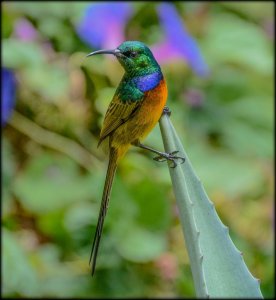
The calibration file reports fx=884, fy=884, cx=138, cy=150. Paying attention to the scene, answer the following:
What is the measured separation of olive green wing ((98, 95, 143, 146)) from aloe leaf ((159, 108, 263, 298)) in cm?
2

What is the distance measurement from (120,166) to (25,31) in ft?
1.50

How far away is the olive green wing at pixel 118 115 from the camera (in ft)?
1.90

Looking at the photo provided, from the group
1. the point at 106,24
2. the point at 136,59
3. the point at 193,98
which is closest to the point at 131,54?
the point at 136,59

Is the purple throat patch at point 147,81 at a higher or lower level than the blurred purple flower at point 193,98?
higher

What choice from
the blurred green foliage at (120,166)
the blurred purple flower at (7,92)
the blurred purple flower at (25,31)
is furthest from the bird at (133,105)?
the blurred purple flower at (25,31)

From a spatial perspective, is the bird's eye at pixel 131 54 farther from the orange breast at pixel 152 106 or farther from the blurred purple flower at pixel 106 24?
the blurred purple flower at pixel 106 24

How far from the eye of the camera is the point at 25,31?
199 centimetres

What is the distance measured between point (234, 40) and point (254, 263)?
706mm

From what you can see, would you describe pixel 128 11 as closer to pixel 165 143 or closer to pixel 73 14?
pixel 73 14

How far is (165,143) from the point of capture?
0.54m

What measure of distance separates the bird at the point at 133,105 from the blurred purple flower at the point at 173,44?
131 centimetres

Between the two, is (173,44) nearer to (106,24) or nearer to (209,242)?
(106,24)

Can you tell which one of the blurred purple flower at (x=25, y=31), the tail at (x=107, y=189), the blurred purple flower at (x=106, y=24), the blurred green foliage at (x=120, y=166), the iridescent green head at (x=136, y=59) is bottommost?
the blurred green foliage at (x=120, y=166)

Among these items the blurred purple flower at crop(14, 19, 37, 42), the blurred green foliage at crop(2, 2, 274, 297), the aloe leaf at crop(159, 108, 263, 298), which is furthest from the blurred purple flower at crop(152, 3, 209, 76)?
the aloe leaf at crop(159, 108, 263, 298)
